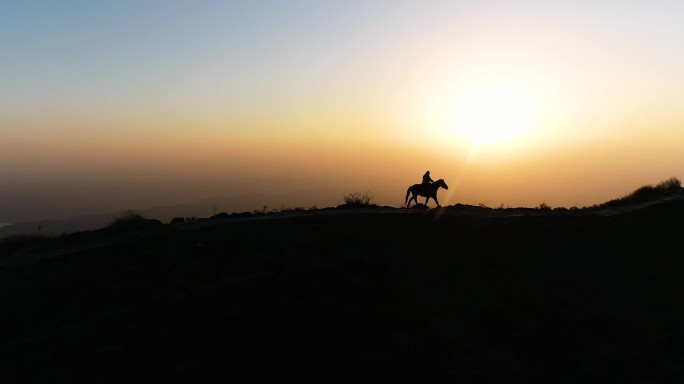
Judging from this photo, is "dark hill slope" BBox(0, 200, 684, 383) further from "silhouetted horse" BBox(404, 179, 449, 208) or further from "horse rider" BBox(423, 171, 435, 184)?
"horse rider" BBox(423, 171, 435, 184)

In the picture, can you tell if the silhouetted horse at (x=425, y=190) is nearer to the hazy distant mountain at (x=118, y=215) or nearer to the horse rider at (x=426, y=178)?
the horse rider at (x=426, y=178)

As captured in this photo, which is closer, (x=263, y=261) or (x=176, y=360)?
(x=176, y=360)

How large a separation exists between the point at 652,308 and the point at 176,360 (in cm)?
1383

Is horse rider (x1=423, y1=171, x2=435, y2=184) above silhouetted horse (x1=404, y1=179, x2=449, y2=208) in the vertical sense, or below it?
above

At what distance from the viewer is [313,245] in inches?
712

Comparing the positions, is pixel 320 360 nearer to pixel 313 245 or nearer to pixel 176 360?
pixel 176 360

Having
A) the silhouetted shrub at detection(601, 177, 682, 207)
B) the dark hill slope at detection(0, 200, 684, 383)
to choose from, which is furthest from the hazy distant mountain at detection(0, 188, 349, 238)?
the silhouetted shrub at detection(601, 177, 682, 207)

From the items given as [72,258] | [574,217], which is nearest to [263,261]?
[72,258]

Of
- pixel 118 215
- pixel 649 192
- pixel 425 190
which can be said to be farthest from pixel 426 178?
pixel 118 215

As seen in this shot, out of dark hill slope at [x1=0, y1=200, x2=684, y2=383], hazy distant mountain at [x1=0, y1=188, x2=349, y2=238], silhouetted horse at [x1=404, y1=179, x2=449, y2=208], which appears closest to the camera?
dark hill slope at [x1=0, y1=200, x2=684, y2=383]

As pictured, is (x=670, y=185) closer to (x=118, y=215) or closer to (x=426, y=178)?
(x=426, y=178)

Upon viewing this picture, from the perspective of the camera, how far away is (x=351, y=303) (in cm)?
1462

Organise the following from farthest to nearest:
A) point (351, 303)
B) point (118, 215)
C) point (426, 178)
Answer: point (118, 215)
point (426, 178)
point (351, 303)

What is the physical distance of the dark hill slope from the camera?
1205 cm
